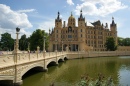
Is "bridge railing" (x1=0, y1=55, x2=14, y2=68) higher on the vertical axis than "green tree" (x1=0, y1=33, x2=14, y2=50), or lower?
lower

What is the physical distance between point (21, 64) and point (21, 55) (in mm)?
1030

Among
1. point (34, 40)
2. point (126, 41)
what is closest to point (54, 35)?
point (34, 40)

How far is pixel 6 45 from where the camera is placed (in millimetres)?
74750

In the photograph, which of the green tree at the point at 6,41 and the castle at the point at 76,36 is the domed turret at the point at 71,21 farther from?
the green tree at the point at 6,41

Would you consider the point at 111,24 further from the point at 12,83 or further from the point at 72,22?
the point at 12,83

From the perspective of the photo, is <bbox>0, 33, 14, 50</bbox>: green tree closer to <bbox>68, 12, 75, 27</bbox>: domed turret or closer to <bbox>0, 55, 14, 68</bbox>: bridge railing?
<bbox>68, 12, 75, 27</bbox>: domed turret

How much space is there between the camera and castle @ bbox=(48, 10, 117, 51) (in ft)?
285

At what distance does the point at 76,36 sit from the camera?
92250mm

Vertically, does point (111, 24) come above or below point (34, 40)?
above

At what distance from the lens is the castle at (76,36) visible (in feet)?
285

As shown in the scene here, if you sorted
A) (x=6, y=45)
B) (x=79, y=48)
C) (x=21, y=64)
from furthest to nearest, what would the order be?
1. (x=79, y=48)
2. (x=6, y=45)
3. (x=21, y=64)

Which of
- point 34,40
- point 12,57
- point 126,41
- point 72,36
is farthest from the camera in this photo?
point 126,41

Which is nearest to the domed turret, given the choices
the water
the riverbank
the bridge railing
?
the riverbank

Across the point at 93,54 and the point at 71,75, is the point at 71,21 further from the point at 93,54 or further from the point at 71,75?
the point at 71,75
